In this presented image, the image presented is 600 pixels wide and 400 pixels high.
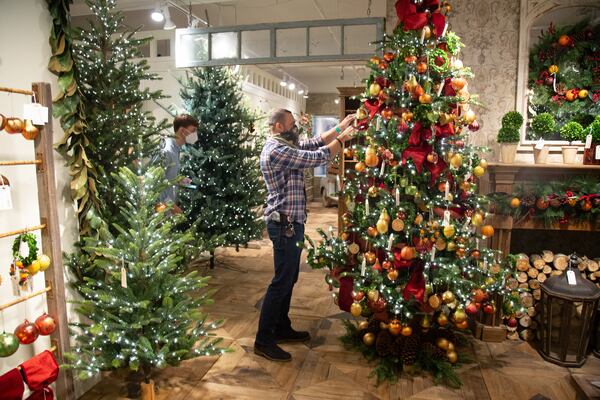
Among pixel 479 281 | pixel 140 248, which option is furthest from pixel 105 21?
pixel 479 281

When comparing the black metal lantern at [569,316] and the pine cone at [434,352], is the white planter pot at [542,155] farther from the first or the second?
the pine cone at [434,352]

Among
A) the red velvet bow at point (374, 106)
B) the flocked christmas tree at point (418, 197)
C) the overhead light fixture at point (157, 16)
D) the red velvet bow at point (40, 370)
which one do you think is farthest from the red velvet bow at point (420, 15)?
the overhead light fixture at point (157, 16)

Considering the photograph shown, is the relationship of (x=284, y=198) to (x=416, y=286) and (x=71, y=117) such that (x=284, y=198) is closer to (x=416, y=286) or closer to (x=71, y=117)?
(x=416, y=286)

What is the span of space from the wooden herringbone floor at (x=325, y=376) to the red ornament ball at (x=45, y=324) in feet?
1.93

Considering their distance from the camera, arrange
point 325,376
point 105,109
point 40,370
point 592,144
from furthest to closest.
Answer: point 592,144
point 325,376
point 105,109
point 40,370

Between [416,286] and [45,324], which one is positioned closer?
[45,324]

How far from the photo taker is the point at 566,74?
10.4 ft

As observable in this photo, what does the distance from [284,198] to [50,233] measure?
1261mm

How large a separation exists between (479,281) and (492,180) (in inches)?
32.5

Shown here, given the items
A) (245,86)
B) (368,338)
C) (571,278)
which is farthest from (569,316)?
(245,86)

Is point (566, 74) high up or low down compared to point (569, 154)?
up

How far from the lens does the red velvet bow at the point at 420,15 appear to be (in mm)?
2467

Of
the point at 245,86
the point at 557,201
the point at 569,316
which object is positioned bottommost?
the point at 569,316

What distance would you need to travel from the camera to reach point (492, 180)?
122 inches
